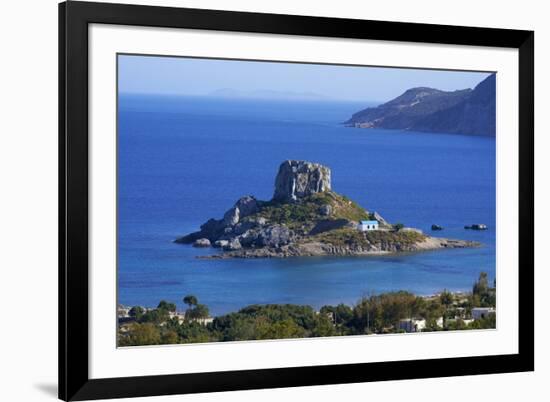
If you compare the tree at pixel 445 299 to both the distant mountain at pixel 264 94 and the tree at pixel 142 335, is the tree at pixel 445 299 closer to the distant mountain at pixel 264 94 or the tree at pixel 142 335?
the distant mountain at pixel 264 94

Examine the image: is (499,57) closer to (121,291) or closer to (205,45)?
(205,45)

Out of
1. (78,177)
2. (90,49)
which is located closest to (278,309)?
(78,177)

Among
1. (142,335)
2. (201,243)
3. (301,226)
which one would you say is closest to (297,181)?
(301,226)

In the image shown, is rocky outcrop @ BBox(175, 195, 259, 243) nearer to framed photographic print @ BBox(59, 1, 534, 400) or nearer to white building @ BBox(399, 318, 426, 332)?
framed photographic print @ BBox(59, 1, 534, 400)

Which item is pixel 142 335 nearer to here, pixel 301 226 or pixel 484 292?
pixel 301 226

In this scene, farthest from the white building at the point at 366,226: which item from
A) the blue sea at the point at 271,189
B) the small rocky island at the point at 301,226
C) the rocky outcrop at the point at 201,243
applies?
the rocky outcrop at the point at 201,243

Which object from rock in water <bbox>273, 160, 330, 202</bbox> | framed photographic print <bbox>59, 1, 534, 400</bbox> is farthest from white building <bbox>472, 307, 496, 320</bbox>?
rock in water <bbox>273, 160, 330, 202</bbox>
